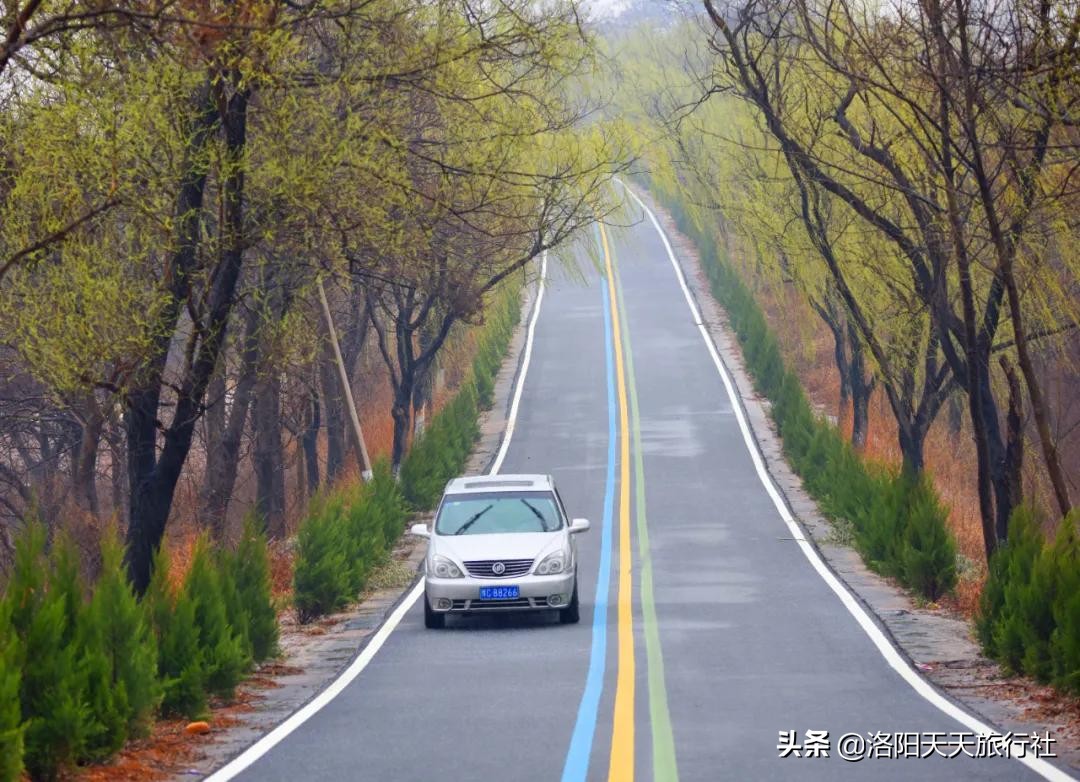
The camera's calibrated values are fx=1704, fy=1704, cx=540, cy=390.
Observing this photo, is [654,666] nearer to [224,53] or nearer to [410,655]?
[410,655]

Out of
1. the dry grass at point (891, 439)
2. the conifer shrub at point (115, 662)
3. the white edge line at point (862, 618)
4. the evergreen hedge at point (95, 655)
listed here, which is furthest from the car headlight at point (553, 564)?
the conifer shrub at point (115, 662)

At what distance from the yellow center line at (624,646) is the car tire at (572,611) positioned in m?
0.55

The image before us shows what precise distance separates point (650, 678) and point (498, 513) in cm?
664

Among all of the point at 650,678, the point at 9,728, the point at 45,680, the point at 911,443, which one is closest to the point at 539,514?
the point at 650,678

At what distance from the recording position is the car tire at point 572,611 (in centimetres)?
2030

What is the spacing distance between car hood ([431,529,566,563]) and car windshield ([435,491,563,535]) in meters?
0.40

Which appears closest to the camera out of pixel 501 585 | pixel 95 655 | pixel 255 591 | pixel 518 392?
pixel 95 655

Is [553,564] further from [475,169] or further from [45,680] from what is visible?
[45,680]

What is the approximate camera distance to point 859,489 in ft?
98.4

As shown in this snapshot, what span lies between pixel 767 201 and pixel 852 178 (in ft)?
20.8

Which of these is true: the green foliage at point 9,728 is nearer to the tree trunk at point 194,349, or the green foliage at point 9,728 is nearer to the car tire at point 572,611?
the tree trunk at point 194,349

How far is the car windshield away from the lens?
2127cm

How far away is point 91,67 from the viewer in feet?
52.2

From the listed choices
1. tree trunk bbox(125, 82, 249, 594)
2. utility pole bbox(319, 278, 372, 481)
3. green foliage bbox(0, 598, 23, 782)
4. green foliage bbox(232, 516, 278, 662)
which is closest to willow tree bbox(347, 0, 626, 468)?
utility pole bbox(319, 278, 372, 481)
